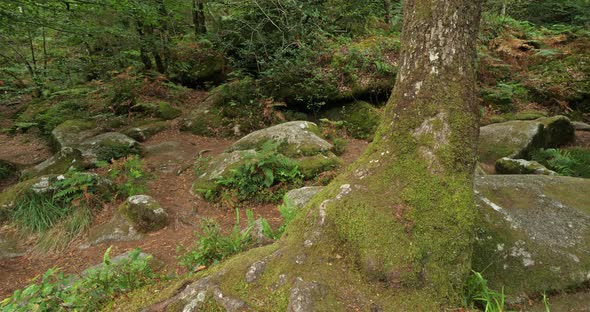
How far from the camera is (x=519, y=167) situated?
18.6 feet

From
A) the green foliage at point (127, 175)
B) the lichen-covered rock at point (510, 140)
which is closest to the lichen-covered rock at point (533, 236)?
the lichen-covered rock at point (510, 140)

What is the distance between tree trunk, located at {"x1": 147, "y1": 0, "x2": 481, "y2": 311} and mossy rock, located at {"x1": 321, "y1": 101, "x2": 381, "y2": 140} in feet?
19.7

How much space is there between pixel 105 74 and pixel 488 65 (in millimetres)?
13162

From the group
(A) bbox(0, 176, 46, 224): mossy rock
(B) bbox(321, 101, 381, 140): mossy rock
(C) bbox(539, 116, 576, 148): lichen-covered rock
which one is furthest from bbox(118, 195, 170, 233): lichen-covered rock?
(C) bbox(539, 116, 576, 148): lichen-covered rock

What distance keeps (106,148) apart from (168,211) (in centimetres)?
320

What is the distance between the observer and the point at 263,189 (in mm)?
6078

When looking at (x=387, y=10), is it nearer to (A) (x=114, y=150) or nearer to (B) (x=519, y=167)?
(B) (x=519, y=167)

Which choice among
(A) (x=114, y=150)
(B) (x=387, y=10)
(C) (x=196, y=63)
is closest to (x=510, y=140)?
(B) (x=387, y=10)

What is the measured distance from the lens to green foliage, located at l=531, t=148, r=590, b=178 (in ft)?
18.6

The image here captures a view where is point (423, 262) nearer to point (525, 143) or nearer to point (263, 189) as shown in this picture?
point (263, 189)

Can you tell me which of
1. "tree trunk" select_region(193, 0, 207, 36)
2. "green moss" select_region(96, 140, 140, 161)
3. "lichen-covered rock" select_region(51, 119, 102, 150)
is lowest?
"green moss" select_region(96, 140, 140, 161)

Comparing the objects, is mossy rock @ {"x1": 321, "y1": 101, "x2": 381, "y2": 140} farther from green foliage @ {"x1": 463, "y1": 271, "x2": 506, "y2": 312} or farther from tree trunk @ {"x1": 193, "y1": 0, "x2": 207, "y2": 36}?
tree trunk @ {"x1": 193, "y1": 0, "x2": 207, "y2": 36}

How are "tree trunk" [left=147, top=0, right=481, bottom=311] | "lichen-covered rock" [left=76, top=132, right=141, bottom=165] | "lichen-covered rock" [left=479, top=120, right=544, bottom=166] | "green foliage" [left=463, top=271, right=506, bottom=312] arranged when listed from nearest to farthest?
"tree trunk" [left=147, top=0, right=481, bottom=311]
"green foliage" [left=463, top=271, right=506, bottom=312]
"lichen-covered rock" [left=479, top=120, right=544, bottom=166]
"lichen-covered rock" [left=76, top=132, right=141, bottom=165]

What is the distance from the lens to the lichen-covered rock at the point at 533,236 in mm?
2598
